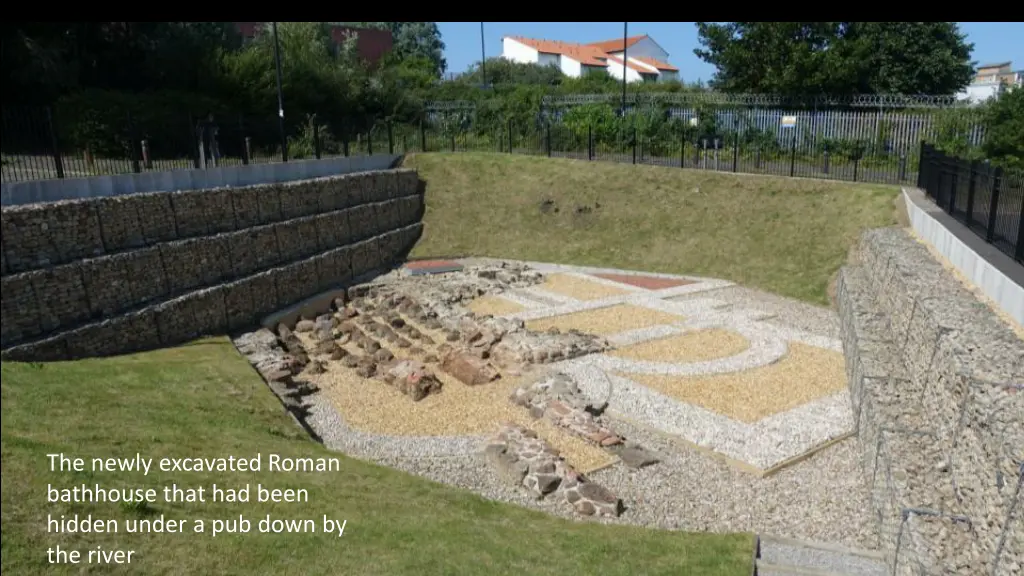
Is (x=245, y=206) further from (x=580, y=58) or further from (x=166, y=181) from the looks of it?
(x=580, y=58)

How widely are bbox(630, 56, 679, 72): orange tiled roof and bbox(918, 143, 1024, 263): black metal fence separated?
75.9 metres

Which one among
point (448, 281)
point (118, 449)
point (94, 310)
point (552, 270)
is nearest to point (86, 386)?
point (118, 449)

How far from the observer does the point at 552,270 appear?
2855 centimetres

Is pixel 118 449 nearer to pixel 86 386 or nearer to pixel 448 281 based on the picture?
pixel 86 386

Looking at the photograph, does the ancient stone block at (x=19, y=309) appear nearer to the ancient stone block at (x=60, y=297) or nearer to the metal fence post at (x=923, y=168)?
the ancient stone block at (x=60, y=297)

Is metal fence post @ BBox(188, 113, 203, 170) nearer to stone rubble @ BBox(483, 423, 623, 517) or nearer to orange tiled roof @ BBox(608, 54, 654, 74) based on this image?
stone rubble @ BBox(483, 423, 623, 517)

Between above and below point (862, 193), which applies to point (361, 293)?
below

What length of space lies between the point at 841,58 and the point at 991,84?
2187 centimetres

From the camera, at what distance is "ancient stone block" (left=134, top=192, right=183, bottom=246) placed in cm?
1692

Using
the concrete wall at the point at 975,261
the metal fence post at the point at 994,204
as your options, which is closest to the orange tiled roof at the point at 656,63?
the concrete wall at the point at 975,261

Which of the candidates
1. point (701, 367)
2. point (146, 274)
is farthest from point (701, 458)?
point (146, 274)

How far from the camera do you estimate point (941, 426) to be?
10352 millimetres

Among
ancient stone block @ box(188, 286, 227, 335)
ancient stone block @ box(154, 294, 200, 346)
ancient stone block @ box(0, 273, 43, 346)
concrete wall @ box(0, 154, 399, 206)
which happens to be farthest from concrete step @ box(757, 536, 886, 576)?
ancient stone block @ box(188, 286, 227, 335)
